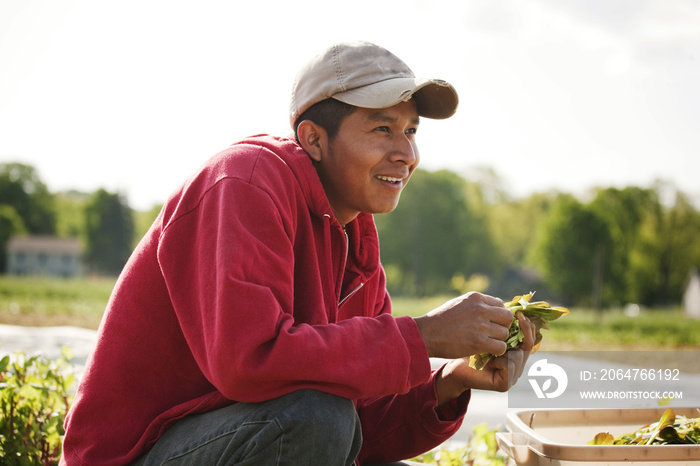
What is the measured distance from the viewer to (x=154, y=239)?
1.81 meters

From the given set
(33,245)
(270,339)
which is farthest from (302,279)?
(33,245)

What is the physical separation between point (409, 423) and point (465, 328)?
722 mm

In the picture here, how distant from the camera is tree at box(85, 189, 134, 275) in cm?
4841

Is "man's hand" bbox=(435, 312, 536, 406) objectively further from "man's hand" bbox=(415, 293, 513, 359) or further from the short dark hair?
the short dark hair

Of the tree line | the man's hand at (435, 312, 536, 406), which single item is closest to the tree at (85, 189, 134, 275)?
the tree line

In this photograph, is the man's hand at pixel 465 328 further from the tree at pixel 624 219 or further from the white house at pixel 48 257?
the white house at pixel 48 257

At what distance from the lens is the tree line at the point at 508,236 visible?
1428 inches

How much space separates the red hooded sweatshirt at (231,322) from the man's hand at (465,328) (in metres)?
0.06

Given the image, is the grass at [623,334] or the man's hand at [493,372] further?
the grass at [623,334]

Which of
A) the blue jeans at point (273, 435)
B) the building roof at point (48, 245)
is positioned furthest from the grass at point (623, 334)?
the building roof at point (48, 245)

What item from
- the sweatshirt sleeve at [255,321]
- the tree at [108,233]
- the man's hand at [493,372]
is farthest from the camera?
the tree at [108,233]

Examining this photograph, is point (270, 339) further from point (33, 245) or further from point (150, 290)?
point (33, 245)

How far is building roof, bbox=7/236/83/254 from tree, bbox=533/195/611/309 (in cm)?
4589

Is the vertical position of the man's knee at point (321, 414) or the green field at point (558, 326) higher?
the man's knee at point (321, 414)
